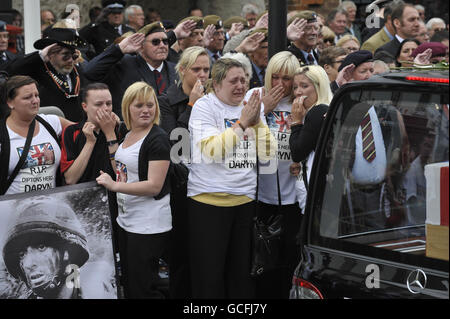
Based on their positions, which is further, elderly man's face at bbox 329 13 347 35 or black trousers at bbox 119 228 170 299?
elderly man's face at bbox 329 13 347 35

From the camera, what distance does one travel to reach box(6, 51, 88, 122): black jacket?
6.45m

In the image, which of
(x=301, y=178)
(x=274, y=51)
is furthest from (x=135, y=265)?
(x=274, y=51)

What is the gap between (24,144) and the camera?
501 cm

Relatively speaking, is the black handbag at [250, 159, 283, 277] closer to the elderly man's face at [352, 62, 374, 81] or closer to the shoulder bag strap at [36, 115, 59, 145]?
the shoulder bag strap at [36, 115, 59, 145]

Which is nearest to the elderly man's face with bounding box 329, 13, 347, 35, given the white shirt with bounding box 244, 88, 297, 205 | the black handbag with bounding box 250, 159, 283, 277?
the white shirt with bounding box 244, 88, 297, 205

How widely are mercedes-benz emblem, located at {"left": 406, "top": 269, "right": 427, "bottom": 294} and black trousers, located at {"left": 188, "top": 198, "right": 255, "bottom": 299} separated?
2.23 m

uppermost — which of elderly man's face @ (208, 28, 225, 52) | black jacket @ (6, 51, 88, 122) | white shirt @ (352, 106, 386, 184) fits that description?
elderly man's face @ (208, 28, 225, 52)

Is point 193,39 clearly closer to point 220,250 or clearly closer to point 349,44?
point 349,44

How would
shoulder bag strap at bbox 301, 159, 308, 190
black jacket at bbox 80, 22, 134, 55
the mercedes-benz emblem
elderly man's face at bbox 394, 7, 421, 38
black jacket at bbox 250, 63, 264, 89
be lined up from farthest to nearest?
black jacket at bbox 80, 22, 134, 55, elderly man's face at bbox 394, 7, 421, 38, black jacket at bbox 250, 63, 264, 89, shoulder bag strap at bbox 301, 159, 308, 190, the mercedes-benz emblem

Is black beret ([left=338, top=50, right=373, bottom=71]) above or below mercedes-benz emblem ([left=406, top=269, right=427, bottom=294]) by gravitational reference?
A: above

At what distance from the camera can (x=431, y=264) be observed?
9.58 feet

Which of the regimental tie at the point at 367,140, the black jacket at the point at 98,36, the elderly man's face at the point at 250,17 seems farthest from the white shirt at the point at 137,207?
the elderly man's face at the point at 250,17

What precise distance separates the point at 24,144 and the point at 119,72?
1.89 m

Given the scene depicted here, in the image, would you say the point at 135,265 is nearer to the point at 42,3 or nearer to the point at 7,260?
the point at 7,260
